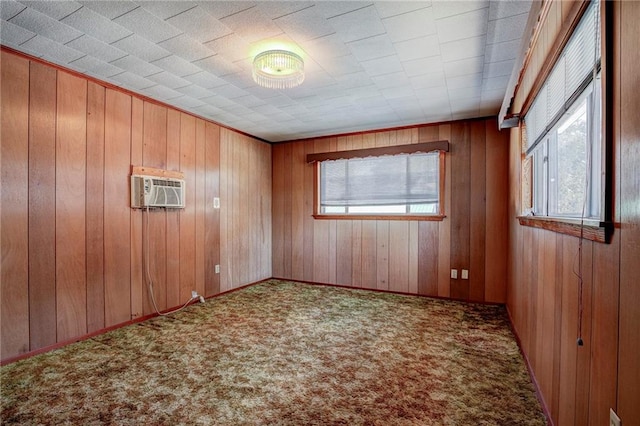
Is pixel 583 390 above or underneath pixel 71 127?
underneath

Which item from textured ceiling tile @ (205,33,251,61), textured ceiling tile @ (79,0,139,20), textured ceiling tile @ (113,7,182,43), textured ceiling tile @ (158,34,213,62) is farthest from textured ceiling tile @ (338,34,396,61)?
textured ceiling tile @ (79,0,139,20)

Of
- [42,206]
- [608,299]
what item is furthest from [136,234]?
[608,299]

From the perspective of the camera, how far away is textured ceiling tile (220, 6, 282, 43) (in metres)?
1.96

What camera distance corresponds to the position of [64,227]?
8.86 feet

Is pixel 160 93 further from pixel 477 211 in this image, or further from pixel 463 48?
pixel 477 211

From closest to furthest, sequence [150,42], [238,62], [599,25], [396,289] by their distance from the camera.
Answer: [599,25] → [150,42] → [238,62] → [396,289]

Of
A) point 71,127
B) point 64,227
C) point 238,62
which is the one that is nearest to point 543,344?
point 238,62

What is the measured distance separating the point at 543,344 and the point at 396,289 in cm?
262

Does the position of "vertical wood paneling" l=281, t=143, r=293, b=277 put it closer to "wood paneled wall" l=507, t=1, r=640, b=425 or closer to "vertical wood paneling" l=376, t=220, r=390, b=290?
"vertical wood paneling" l=376, t=220, r=390, b=290

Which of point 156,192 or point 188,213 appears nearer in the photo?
point 156,192

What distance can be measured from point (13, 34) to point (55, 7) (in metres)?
0.58

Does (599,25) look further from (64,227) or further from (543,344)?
(64,227)

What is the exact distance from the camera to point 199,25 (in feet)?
6.80

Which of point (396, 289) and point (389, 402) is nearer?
point (389, 402)
